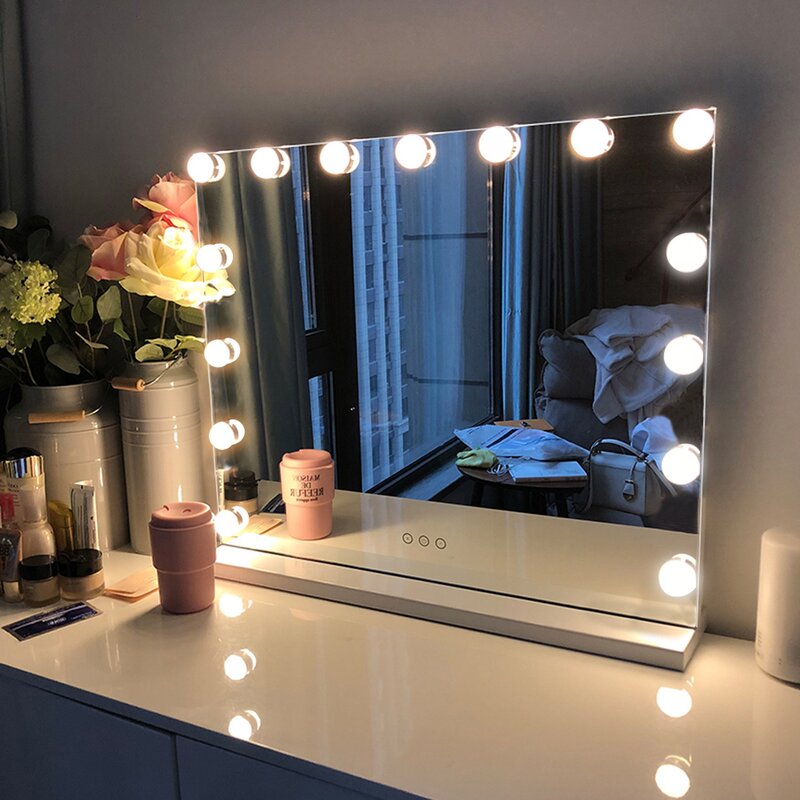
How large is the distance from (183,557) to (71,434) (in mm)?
296

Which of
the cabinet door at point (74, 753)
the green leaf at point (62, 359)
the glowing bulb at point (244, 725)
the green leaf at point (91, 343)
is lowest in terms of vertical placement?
the cabinet door at point (74, 753)

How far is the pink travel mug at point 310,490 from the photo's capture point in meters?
1.27

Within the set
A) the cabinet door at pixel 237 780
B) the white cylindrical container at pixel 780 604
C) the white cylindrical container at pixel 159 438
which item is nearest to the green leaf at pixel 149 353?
the white cylindrical container at pixel 159 438

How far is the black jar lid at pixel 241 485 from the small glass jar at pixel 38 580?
265 millimetres

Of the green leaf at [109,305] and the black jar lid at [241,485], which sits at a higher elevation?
the green leaf at [109,305]

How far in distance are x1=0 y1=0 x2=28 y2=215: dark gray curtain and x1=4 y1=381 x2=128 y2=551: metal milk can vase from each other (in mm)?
345

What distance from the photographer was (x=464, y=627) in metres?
1.08

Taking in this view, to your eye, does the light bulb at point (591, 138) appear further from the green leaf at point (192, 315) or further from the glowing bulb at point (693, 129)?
the green leaf at point (192, 315)

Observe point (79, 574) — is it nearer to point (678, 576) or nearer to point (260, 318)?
point (260, 318)

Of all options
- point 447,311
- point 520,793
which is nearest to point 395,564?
point 447,311

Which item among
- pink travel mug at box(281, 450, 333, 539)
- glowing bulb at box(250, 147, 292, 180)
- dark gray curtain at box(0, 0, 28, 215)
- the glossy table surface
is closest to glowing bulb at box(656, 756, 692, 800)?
the glossy table surface

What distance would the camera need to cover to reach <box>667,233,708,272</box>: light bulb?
37.6 inches

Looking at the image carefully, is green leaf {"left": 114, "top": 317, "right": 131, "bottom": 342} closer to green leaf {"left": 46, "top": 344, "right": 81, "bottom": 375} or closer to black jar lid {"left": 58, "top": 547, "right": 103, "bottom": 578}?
green leaf {"left": 46, "top": 344, "right": 81, "bottom": 375}

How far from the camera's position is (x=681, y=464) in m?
1.01
